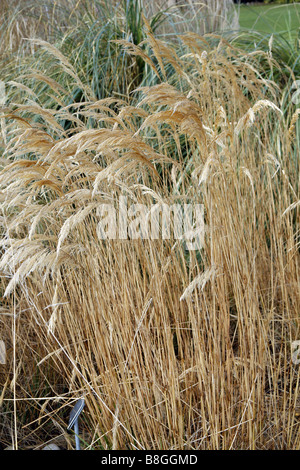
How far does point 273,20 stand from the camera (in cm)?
493

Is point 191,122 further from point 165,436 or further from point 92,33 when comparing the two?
point 92,33

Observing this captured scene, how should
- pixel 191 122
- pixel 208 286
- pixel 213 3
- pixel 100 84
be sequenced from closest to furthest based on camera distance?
pixel 191 122, pixel 208 286, pixel 100 84, pixel 213 3

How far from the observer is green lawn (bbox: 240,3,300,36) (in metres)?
3.37

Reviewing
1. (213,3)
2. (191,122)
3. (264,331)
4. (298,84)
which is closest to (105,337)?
(264,331)

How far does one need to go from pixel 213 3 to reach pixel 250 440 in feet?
13.6

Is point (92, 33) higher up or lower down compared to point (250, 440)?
higher up

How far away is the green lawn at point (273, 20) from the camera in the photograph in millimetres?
3371

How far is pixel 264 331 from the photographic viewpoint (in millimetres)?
1379

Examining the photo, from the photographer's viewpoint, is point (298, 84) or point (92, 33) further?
point (92, 33)

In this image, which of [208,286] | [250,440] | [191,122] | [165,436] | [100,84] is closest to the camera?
[191,122]
